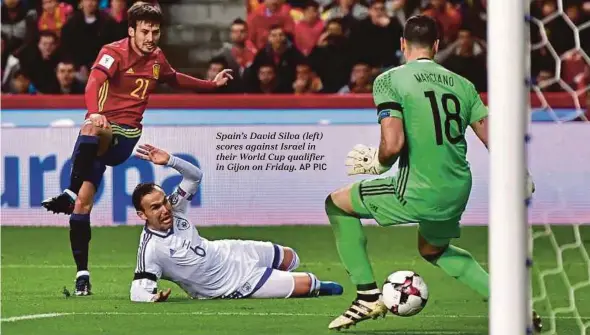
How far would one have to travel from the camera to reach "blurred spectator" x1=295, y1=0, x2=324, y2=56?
12016 mm

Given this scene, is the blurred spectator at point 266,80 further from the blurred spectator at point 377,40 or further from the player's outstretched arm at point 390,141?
the player's outstretched arm at point 390,141

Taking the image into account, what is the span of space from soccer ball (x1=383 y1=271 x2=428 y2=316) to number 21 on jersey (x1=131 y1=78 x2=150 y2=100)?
309 cm

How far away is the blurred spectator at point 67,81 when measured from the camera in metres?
11.2

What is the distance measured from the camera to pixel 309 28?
476 inches

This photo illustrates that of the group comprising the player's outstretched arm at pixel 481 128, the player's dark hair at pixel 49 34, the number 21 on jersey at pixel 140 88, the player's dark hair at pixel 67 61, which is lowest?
the player's outstretched arm at pixel 481 128

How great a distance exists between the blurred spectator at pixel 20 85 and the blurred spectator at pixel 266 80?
1.85m

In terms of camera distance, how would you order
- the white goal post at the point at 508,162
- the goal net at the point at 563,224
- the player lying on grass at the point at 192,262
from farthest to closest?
the player lying on grass at the point at 192,262
the goal net at the point at 563,224
the white goal post at the point at 508,162

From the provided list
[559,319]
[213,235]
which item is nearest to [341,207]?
[559,319]

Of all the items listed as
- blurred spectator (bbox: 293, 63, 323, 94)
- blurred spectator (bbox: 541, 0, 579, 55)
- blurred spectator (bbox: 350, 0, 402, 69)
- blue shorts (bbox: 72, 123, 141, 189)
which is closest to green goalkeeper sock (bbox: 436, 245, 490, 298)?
blue shorts (bbox: 72, 123, 141, 189)

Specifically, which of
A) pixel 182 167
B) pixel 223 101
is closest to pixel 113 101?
pixel 182 167

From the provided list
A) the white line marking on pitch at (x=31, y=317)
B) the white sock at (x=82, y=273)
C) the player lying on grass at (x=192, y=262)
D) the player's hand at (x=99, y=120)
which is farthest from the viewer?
the player's hand at (x=99, y=120)

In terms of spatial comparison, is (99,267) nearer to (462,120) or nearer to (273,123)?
(273,123)

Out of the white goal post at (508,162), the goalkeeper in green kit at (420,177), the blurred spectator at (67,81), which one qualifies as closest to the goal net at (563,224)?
the goalkeeper in green kit at (420,177)

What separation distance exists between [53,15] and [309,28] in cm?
225
